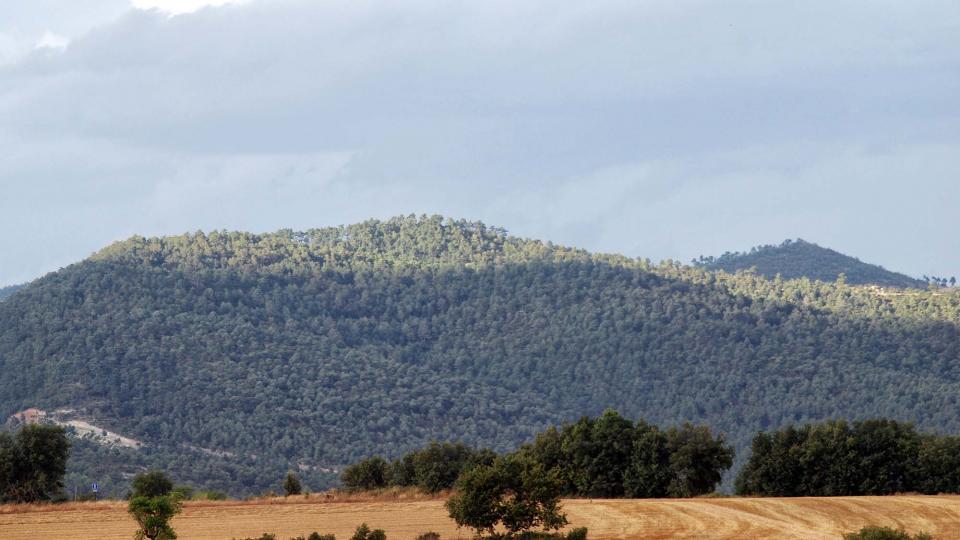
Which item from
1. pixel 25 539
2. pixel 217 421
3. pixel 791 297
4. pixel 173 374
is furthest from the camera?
pixel 791 297

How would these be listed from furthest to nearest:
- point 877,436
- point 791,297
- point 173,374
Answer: point 791,297, point 173,374, point 877,436

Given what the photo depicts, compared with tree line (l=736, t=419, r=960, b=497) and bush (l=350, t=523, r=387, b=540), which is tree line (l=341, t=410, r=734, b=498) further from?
bush (l=350, t=523, r=387, b=540)

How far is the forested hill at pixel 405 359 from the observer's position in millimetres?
138875

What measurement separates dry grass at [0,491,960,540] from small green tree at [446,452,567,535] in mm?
2067

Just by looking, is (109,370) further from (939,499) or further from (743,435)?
(939,499)

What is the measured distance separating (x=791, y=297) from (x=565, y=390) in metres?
41.0

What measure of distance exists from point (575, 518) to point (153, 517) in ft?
57.9

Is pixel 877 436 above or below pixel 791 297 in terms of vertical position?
below

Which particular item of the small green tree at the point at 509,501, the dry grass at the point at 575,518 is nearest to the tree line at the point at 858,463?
the dry grass at the point at 575,518

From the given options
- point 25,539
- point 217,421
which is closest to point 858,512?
point 25,539

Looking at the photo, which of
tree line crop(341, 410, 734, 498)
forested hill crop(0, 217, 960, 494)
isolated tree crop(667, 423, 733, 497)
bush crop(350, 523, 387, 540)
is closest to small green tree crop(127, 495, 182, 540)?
bush crop(350, 523, 387, 540)

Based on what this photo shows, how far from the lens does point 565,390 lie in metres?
172

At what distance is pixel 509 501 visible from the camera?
50375 mm

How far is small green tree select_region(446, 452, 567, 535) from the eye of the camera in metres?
49.9
